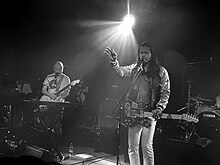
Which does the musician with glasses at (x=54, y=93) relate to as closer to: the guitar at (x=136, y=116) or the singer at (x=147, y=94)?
the guitar at (x=136, y=116)

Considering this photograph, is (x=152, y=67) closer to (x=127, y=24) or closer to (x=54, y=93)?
(x=54, y=93)

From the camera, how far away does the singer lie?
11.0ft

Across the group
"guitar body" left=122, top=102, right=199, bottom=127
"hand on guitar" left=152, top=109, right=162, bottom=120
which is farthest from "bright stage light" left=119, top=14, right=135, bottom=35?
"hand on guitar" left=152, top=109, right=162, bottom=120

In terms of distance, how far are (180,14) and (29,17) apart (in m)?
4.65

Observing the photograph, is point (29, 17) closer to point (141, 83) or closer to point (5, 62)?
point (5, 62)

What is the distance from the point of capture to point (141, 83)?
11.5ft

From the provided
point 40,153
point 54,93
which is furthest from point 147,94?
point 54,93

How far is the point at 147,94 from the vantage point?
3.46 meters

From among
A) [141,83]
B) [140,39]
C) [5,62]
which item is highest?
[140,39]

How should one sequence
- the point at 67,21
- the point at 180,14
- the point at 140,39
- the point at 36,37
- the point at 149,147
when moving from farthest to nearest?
the point at 36,37, the point at 67,21, the point at 140,39, the point at 180,14, the point at 149,147

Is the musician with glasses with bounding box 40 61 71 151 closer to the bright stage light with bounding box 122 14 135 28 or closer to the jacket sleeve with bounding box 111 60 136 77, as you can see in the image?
the jacket sleeve with bounding box 111 60 136 77

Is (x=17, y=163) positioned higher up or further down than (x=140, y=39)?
A: further down

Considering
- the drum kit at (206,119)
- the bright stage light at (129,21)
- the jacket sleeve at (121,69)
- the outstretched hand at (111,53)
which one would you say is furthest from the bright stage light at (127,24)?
the outstretched hand at (111,53)

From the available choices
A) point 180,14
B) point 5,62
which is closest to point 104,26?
point 180,14
